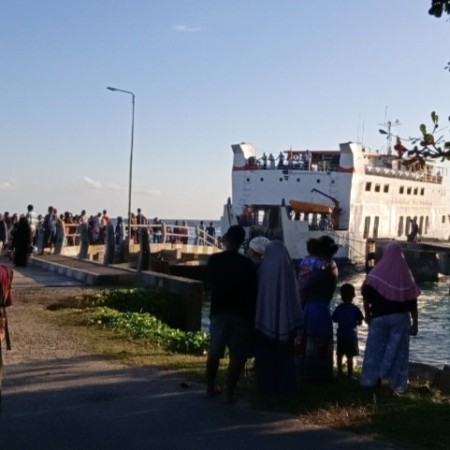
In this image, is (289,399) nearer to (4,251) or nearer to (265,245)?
(265,245)

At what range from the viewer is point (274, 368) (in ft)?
24.5

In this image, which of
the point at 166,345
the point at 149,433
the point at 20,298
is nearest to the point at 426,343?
the point at 20,298

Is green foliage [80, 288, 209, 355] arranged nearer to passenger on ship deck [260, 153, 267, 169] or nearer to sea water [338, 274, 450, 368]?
sea water [338, 274, 450, 368]

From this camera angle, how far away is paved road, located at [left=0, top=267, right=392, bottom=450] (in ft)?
19.9

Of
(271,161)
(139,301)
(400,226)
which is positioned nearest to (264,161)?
(271,161)

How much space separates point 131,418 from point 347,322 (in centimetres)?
319

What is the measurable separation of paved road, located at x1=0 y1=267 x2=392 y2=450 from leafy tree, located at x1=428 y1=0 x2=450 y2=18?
128 inches

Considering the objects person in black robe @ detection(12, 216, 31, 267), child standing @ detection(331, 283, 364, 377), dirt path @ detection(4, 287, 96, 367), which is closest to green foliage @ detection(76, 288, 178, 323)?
dirt path @ detection(4, 287, 96, 367)

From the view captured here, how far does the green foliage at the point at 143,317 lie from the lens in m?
10.8

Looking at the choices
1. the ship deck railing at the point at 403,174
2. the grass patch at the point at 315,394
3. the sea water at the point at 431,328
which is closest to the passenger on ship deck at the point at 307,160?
the ship deck railing at the point at 403,174

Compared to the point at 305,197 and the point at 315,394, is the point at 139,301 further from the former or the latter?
the point at 305,197

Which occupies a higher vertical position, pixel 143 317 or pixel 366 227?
pixel 366 227

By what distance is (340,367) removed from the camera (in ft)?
30.9

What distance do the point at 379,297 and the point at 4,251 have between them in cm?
2176
